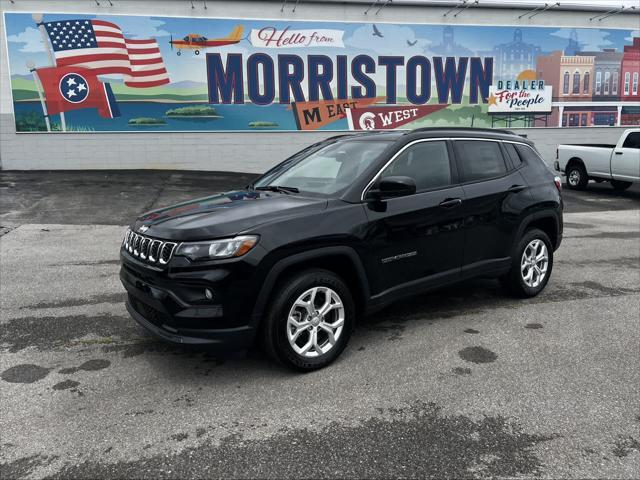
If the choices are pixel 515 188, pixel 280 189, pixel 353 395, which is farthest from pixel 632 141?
pixel 353 395

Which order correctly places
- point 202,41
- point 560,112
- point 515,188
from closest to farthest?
1. point 515,188
2. point 202,41
3. point 560,112

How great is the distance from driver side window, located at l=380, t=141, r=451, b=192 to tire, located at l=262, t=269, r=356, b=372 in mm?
1045

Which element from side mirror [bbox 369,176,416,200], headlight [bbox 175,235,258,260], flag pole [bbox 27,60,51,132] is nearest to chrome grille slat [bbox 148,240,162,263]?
headlight [bbox 175,235,258,260]

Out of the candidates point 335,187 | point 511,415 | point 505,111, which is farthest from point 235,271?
point 505,111

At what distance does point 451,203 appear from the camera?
452 cm

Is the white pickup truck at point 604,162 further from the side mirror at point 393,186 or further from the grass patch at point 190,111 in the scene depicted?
the side mirror at point 393,186

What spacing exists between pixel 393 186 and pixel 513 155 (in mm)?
2200

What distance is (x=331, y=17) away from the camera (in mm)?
18562

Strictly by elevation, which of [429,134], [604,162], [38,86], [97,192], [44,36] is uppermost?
[44,36]

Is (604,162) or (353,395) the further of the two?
(604,162)

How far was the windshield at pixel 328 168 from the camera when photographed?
4.18 metres

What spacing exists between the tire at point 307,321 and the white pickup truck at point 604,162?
45.4 ft

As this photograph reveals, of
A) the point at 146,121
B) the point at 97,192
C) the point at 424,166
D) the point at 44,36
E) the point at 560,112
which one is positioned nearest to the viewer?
the point at 424,166

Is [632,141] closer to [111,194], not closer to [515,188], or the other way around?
[515,188]
